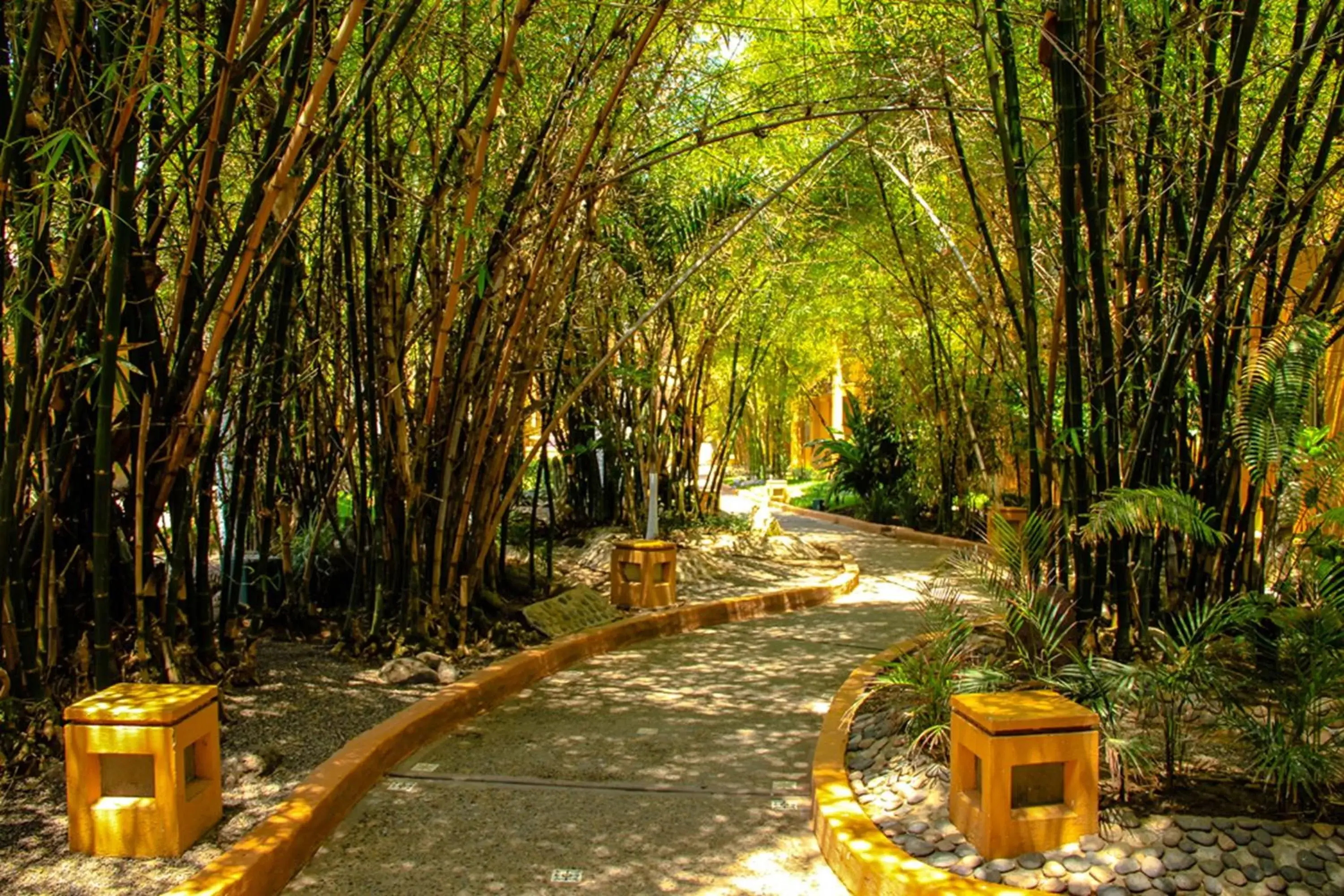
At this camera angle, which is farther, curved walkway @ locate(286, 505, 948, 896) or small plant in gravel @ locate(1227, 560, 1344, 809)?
curved walkway @ locate(286, 505, 948, 896)

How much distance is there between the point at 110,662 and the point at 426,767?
3.44ft

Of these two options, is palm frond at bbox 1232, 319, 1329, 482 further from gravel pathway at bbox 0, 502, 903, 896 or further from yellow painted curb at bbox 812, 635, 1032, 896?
gravel pathway at bbox 0, 502, 903, 896

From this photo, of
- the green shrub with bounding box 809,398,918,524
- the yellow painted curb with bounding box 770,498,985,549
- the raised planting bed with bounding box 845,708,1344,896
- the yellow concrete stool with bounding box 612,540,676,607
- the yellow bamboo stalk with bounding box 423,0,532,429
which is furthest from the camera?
the green shrub with bounding box 809,398,918,524

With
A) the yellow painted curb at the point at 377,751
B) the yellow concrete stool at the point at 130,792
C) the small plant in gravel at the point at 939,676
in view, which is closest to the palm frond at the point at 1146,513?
the small plant in gravel at the point at 939,676

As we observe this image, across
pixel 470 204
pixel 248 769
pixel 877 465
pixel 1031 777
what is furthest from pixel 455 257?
pixel 877 465

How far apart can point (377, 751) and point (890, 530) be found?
954 centimetres

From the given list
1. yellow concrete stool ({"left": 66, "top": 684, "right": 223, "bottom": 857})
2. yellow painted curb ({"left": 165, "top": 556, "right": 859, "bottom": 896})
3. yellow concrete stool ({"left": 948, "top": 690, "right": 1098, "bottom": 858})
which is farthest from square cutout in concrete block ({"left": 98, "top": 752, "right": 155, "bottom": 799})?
yellow concrete stool ({"left": 948, "top": 690, "right": 1098, "bottom": 858})

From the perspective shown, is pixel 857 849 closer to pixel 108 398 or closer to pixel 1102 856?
pixel 1102 856

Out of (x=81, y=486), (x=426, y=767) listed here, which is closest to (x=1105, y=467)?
(x=426, y=767)

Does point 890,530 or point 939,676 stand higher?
point 939,676

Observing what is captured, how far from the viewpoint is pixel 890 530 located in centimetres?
1256

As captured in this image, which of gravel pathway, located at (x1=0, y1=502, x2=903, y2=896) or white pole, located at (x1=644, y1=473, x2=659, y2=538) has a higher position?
white pole, located at (x1=644, y1=473, x2=659, y2=538)

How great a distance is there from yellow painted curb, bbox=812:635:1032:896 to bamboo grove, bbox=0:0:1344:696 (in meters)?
1.07

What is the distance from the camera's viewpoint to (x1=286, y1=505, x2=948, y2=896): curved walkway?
9.61 ft
